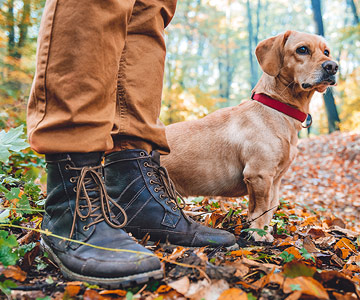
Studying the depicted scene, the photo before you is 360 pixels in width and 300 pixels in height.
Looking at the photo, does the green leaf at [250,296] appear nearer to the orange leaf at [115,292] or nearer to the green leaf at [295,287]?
the green leaf at [295,287]

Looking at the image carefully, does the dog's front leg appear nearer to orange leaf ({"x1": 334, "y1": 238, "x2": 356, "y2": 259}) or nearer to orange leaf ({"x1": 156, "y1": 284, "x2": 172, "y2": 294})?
orange leaf ({"x1": 334, "y1": 238, "x2": 356, "y2": 259})

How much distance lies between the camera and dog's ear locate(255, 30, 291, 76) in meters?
2.75

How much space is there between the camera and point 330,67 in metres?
2.62

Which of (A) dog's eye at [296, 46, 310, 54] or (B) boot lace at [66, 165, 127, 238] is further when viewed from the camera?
(A) dog's eye at [296, 46, 310, 54]

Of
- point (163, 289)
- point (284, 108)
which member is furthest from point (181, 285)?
point (284, 108)

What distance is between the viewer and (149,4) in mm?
1696

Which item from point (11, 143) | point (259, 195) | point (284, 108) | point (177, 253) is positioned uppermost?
point (284, 108)

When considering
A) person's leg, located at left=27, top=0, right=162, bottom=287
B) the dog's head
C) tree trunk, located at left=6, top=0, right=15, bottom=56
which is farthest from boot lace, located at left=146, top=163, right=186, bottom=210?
tree trunk, located at left=6, top=0, right=15, bottom=56

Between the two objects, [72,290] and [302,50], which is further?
[302,50]

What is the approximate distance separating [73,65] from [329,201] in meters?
6.83

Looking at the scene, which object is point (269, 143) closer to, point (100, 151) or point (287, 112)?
→ point (287, 112)

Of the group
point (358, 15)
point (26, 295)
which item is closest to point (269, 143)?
point (26, 295)

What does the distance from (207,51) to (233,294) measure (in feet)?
97.9

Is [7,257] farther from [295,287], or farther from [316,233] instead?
[316,233]
